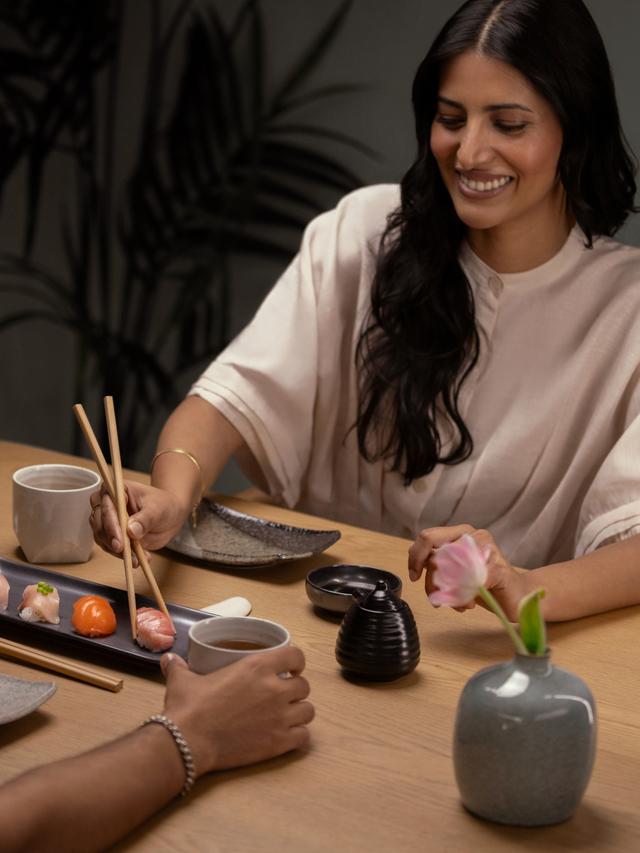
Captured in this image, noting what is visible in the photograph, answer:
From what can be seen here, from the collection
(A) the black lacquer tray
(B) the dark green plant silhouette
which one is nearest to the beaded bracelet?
(A) the black lacquer tray

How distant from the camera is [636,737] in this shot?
1.35 m

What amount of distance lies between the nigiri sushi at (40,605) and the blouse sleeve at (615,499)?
876 millimetres

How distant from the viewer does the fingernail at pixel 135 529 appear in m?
1.68

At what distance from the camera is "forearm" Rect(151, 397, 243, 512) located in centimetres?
196

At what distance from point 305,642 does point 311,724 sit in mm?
220

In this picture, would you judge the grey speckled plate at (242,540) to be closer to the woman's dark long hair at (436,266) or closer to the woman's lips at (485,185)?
the woman's dark long hair at (436,266)

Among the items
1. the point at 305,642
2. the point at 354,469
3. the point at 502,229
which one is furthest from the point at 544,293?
the point at 305,642

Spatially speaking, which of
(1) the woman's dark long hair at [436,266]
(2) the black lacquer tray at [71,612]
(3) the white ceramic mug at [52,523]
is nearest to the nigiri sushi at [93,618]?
(2) the black lacquer tray at [71,612]

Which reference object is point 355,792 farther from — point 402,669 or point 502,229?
point 502,229

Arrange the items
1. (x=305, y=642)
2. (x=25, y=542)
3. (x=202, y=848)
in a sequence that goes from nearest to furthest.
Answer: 1. (x=202, y=848)
2. (x=305, y=642)
3. (x=25, y=542)

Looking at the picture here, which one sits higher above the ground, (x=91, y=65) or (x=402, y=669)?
(x=91, y=65)

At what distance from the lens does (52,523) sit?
5.74 ft

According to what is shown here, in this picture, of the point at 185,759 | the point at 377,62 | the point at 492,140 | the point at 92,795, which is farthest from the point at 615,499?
the point at 377,62

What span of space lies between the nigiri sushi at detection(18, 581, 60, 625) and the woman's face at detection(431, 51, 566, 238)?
1.03 meters
